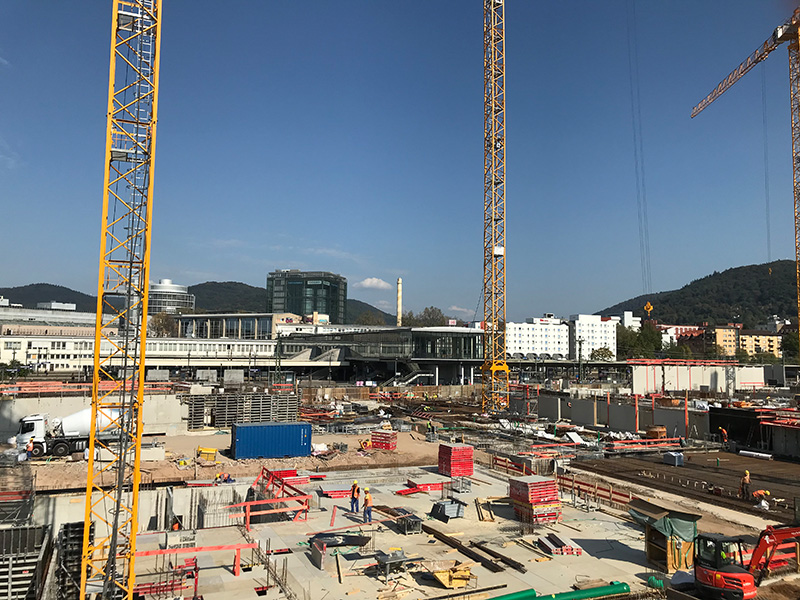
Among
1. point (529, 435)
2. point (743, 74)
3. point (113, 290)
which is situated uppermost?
point (743, 74)

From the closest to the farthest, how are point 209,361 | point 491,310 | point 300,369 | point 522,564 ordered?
point 522,564 < point 491,310 < point 209,361 < point 300,369

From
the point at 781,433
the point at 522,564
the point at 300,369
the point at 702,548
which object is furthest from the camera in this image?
the point at 300,369

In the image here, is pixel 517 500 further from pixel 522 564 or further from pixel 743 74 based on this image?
pixel 743 74

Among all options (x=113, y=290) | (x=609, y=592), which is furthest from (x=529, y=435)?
(x=113, y=290)

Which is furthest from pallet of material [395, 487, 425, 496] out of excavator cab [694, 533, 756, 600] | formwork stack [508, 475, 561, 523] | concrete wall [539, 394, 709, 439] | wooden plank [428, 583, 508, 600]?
concrete wall [539, 394, 709, 439]

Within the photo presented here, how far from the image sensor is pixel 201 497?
21.7 metres

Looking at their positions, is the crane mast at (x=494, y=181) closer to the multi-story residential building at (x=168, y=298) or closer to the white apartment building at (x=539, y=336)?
the white apartment building at (x=539, y=336)

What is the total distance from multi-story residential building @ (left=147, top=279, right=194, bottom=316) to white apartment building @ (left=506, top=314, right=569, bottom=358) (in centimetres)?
9214

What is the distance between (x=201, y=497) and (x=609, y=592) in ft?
47.0

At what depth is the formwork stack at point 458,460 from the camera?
87.4ft

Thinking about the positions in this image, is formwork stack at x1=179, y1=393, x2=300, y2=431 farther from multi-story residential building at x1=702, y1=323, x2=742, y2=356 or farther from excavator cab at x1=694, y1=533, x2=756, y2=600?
multi-story residential building at x1=702, y1=323, x2=742, y2=356

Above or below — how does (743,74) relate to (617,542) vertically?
above

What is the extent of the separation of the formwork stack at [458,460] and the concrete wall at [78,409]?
69.9ft

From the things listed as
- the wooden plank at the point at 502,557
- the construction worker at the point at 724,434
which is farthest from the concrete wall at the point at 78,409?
the construction worker at the point at 724,434
